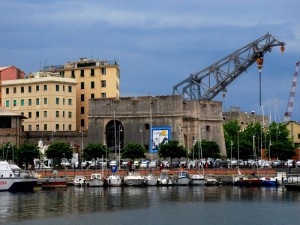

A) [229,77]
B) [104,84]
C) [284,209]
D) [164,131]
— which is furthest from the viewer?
[104,84]

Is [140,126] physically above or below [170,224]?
above

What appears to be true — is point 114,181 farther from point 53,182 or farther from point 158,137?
point 158,137

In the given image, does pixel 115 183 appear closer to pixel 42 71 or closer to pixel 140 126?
pixel 140 126

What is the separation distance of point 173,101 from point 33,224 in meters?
57.0

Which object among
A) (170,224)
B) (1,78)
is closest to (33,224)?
(170,224)

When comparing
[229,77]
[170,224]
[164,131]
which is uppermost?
[229,77]

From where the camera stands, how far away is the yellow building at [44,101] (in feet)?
409

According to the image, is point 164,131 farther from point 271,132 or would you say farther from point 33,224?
point 33,224

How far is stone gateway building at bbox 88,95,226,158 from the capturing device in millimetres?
111438

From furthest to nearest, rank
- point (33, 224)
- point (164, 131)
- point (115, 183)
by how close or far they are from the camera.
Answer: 1. point (164, 131)
2. point (115, 183)
3. point (33, 224)

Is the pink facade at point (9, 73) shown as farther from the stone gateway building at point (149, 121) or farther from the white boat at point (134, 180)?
the white boat at point (134, 180)

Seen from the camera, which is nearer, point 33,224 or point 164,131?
point 33,224

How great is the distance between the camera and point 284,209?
66625 mm

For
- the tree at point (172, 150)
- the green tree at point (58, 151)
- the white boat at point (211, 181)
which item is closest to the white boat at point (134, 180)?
the white boat at point (211, 181)
